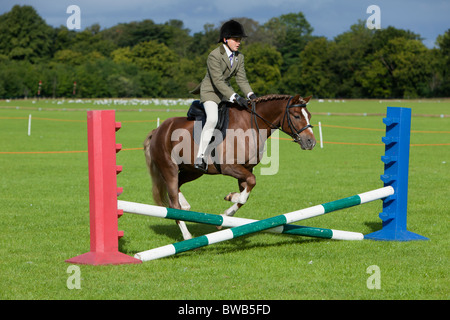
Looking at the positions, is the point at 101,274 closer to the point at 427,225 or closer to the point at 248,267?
the point at 248,267

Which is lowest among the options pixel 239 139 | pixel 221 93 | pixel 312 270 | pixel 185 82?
pixel 312 270

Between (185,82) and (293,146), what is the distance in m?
76.8

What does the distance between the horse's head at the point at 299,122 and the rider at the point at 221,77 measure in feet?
2.04

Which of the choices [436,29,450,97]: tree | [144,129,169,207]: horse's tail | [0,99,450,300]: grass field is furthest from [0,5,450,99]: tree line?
[144,129,169,207]: horse's tail

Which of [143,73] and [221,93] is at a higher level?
[143,73]

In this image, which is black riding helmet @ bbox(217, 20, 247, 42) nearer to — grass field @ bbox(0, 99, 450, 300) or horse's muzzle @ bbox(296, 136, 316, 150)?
horse's muzzle @ bbox(296, 136, 316, 150)

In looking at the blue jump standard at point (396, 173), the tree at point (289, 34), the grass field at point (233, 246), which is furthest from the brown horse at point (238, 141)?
the tree at point (289, 34)

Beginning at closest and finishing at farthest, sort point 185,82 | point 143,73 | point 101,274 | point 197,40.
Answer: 1. point 101,274
2. point 185,82
3. point 143,73
4. point 197,40

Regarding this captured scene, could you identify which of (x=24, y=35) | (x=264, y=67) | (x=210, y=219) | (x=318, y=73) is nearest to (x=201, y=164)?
(x=210, y=219)

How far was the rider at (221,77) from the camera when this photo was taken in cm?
811

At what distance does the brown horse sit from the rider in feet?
0.53

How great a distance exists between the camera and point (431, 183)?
580 inches

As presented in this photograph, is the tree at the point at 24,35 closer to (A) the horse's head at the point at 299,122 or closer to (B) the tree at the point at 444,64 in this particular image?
(B) the tree at the point at 444,64
